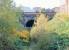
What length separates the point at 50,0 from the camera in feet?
44.9

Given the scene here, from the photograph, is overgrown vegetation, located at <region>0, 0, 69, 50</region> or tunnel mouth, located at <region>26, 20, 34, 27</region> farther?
tunnel mouth, located at <region>26, 20, 34, 27</region>

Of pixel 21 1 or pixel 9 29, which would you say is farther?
pixel 21 1

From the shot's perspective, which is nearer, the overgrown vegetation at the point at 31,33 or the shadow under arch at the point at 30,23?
the overgrown vegetation at the point at 31,33

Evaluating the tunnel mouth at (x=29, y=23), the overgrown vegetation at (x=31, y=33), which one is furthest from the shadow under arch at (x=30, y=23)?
the overgrown vegetation at (x=31, y=33)

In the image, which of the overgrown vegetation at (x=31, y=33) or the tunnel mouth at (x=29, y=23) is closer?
the overgrown vegetation at (x=31, y=33)

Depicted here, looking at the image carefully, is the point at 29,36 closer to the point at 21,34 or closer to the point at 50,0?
the point at 21,34

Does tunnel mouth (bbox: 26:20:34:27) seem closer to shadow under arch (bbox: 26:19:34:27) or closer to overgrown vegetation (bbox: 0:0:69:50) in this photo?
shadow under arch (bbox: 26:19:34:27)

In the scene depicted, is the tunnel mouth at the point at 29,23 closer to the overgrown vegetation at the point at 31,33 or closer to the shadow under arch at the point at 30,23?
the shadow under arch at the point at 30,23

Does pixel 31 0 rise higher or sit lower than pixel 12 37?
higher

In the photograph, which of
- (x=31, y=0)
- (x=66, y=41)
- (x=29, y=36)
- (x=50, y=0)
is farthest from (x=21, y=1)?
(x=66, y=41)

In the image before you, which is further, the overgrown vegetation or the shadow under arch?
the shadow under arch

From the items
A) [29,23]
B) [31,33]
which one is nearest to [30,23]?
[29,23]

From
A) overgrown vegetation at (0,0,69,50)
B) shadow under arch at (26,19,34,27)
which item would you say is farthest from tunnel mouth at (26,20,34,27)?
overgrown vegetation at (0,0,69,50)

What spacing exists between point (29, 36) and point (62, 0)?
318 cm
